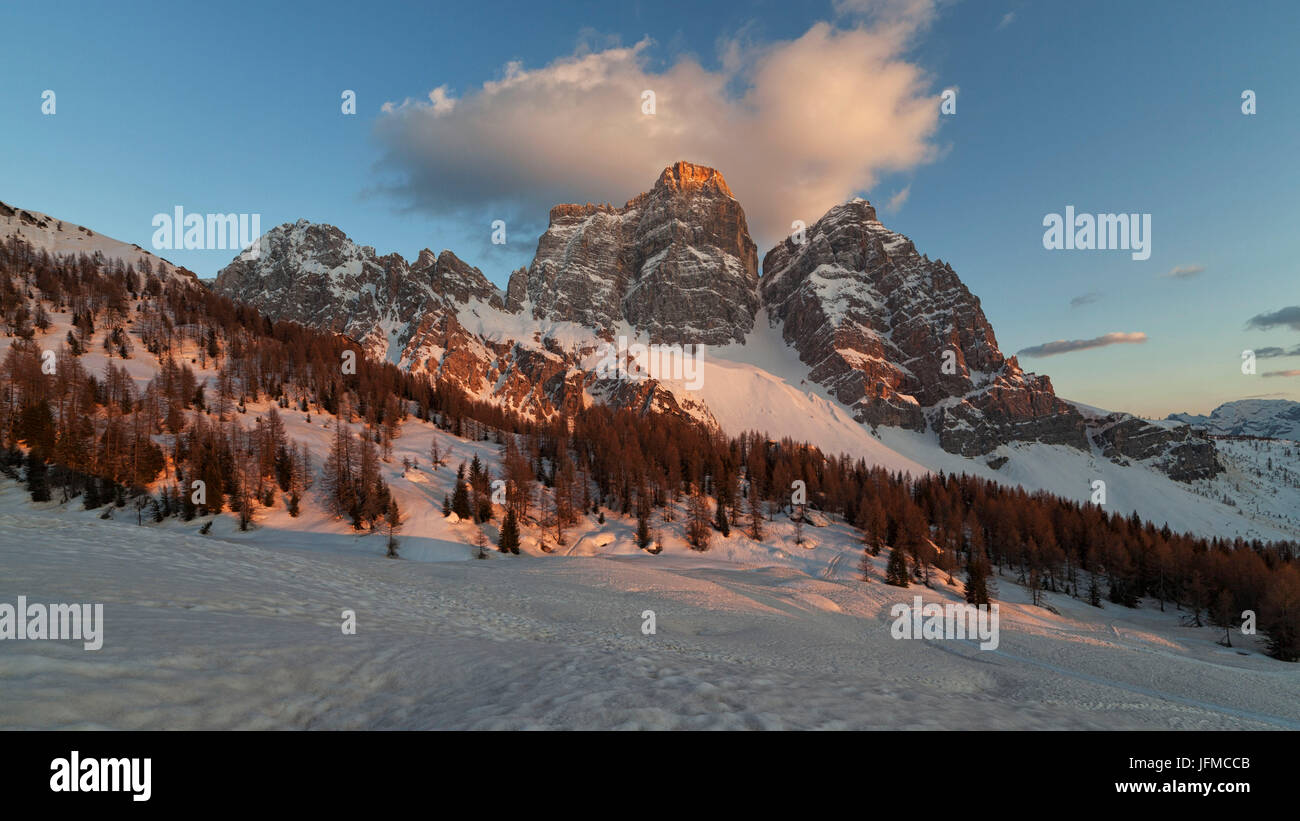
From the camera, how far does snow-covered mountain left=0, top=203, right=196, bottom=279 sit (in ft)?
461

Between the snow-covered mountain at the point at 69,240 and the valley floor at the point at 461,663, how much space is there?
17506cm

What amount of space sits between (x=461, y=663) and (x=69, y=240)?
774 ft

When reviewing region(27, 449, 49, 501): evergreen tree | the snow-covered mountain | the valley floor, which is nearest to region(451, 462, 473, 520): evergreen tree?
the valley floor

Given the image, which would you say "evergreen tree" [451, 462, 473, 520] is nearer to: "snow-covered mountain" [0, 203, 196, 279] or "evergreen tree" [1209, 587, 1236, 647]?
"evergreen tree" [1209, 587, 1236, 647]

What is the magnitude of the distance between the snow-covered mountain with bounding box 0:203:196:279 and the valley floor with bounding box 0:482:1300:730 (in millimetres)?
175057

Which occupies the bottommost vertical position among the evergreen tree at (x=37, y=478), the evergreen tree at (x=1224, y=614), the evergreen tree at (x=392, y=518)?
the evergreen tree at (x=1224, y=614)

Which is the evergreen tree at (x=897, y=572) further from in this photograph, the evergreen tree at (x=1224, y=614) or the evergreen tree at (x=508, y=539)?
the evergreen tree at (x=508, y=539)

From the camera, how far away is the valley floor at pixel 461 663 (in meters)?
5.51

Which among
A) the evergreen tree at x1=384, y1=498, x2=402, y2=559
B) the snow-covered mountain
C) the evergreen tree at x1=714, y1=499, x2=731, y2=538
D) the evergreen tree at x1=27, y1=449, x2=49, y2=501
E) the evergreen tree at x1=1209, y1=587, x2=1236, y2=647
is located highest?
the snow-covered mountain

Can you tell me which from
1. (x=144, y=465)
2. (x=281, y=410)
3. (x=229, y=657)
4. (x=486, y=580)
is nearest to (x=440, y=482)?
(x=144, y=465)

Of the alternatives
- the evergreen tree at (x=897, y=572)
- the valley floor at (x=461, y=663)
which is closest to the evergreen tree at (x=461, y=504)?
the valley floor at (x=461, y=663)

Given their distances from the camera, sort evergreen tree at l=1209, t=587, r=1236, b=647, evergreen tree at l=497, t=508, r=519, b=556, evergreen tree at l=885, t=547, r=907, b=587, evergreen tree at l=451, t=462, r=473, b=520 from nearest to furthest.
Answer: evergreen tree at l=1209, t=587, r=1236, b=647, evergreen tree at l=497, t=508, r=519, b=556, evergreen tree at l=885, t=547, r=907, b=587, evergreen tree at l=451, t=462, r=473, b=520

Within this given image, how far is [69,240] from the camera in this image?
151375 mm
